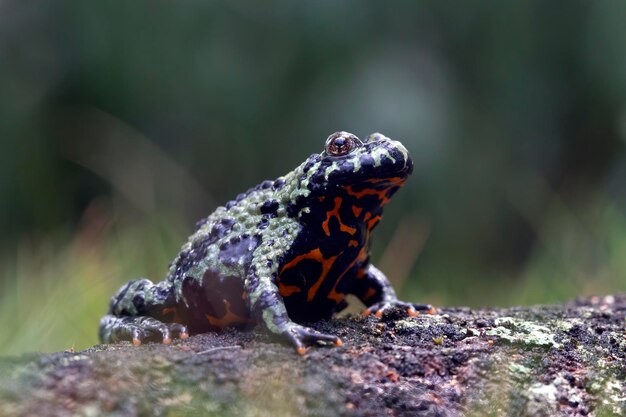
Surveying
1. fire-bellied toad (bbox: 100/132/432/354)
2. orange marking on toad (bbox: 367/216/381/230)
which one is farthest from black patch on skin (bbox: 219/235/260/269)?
orange marking on toad (bbox: 367/216/381/230)

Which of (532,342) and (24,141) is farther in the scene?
(24,141)

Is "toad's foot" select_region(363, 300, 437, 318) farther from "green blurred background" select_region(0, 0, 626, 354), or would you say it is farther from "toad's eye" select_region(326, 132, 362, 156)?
"green blurred background" select_region(0, 0, 626, 354)

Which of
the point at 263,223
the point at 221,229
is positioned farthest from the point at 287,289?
the point at 221,229

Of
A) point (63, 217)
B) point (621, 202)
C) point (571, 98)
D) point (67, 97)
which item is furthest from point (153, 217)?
point (571, 98)

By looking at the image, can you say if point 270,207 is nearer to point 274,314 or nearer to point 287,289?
point 287,289

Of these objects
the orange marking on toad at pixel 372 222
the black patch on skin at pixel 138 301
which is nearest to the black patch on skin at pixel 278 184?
the orange marking on toad at pixel 372 222

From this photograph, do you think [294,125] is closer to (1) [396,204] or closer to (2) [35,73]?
(1) [396,204]

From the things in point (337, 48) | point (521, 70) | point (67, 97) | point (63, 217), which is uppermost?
point (521, 70)
